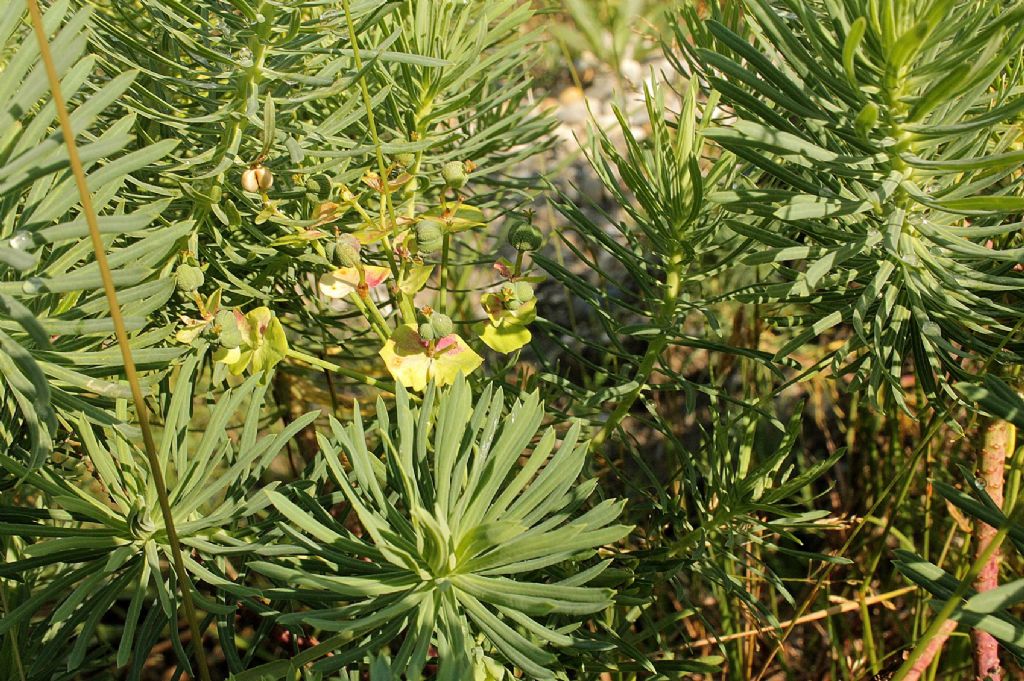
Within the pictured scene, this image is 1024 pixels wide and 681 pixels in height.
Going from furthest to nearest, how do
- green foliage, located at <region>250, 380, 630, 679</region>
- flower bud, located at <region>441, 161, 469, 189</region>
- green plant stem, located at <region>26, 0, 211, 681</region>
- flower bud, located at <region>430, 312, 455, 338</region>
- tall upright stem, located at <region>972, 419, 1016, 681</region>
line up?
tall upright stem, located at <region>972, 419, 1016, 681</region> → flower bud, located at <region>441, 161, 469, 189</region> → flower bud, located at <region>430, 312, 455, 338</region> → green foliage, located at <region>250, 380, 630, 679</region> → green plant stem, located at <region>26, 0, 211, 681</region>

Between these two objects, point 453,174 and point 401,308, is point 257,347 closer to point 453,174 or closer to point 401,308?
point 401,308

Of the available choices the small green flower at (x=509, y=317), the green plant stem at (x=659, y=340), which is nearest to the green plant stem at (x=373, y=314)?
the small green flower at (x=509, y=317)

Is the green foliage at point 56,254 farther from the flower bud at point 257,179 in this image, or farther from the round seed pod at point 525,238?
the round seed pod at point 525,238

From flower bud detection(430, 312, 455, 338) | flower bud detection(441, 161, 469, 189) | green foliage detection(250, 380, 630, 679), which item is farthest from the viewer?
flower bud detection(441, 161, 469, 189)

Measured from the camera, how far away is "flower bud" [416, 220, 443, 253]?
3.08 feet

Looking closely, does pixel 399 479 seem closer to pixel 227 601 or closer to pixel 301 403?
pixel 227 601

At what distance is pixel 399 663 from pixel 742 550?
63 cm

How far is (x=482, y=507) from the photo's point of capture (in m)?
0.81

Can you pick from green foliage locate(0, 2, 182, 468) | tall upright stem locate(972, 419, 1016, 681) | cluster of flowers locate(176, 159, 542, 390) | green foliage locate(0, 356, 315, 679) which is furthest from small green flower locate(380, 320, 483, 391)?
tall upright stem locate(972, 419, 1016, 681)

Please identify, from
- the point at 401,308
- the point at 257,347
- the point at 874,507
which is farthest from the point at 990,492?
the point at 257,347

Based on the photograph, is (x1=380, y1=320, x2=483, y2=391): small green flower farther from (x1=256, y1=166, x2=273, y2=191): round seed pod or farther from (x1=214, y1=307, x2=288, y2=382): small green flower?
(x1=256, y1=166, x2=273, y2=191): round seed pod

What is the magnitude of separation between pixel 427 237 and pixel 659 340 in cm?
29

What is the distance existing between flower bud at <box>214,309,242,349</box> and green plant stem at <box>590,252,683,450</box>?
1.33ft

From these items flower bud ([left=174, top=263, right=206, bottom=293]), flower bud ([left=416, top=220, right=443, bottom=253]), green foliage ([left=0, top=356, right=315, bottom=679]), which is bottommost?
green foliage ([left=0, top=356, right=315, bottom=679])
